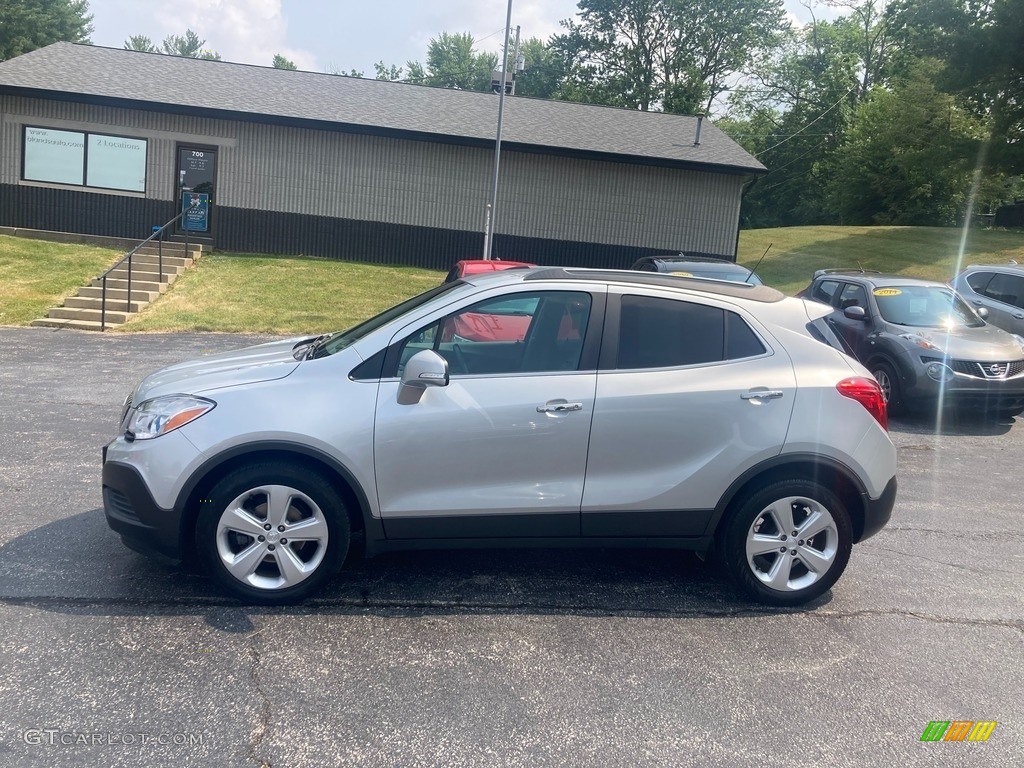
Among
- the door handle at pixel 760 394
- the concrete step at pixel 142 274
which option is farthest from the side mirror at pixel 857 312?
the concrete step at pixel 142 274

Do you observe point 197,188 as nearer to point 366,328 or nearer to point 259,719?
point 366,328

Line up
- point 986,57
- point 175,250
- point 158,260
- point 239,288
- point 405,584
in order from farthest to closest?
point 986,57
point 175,250
point 158,260
point 239,288
point 405,584

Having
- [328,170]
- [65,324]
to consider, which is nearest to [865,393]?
[65,324]

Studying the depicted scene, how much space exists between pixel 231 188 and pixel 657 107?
43718 mm

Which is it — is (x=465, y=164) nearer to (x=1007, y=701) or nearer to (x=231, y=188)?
(x=231, y=188)

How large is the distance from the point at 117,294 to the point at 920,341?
1454cm

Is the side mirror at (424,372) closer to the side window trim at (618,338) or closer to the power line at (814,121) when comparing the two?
the side window trim at (618,338)

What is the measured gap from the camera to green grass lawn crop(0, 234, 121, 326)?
53.6ft

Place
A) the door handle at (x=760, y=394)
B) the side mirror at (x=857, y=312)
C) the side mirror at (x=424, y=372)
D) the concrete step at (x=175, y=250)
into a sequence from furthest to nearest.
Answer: the concrete step at (x=175, y=250) < the side mirror at (x=857, y=312) < the door handle at (x=760, y=394) < the side mirror at (x=424, y=372)

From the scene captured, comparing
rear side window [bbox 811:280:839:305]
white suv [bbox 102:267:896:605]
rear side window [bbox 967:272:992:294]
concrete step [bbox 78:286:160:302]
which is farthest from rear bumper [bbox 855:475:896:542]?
concrete step [bbox 78:286:160:302]

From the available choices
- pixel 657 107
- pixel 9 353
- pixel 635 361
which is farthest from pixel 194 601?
pixel 657 107

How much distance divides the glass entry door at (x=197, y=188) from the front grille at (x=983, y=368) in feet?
59.1

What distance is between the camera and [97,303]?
16.7 metres

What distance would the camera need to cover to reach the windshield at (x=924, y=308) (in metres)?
11.0
